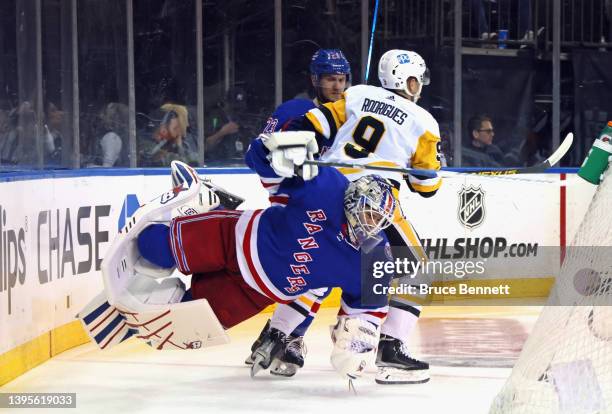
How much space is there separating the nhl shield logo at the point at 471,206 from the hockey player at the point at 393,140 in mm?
2171

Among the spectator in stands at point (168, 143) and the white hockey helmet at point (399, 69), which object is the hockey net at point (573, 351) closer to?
the white hockey helmet at point (399, 69)

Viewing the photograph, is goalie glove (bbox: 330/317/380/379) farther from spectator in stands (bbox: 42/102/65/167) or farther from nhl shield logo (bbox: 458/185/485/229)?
nhl shield logo (bbox: 458/185/485/229)

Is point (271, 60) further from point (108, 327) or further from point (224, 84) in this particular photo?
point (108, 327)

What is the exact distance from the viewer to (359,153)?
4.60 m

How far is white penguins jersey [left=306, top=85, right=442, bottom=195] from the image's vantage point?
4.63 m

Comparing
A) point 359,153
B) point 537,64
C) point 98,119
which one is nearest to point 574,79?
point 537,64

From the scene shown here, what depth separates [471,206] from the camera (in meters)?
A: 6.91

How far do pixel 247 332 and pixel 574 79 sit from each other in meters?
3.58

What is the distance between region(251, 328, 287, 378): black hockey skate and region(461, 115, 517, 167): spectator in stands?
3467 millimetres

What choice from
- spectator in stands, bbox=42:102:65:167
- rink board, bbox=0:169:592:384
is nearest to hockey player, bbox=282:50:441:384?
rink board, bbox=0:169:592:384

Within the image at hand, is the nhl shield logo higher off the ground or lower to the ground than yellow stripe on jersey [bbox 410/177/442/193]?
lower

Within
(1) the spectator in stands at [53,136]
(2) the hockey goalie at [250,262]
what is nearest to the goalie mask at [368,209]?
(2) the hockey goalie at [250,262]

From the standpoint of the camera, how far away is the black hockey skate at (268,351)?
4801mm

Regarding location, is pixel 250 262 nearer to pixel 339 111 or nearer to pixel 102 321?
pixel 102 321
